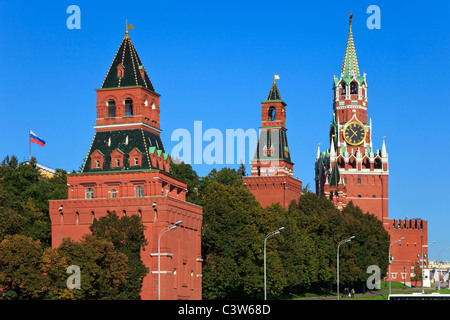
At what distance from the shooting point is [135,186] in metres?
108

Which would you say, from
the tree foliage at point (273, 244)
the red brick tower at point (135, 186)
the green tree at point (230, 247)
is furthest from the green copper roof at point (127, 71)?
the tree foliage at point (273, 244)

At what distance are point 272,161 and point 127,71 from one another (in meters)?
49.7

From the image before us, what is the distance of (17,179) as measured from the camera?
117 metres

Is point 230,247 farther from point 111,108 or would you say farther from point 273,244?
point 111,108

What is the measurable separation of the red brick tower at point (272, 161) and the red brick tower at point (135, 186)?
1605 inches

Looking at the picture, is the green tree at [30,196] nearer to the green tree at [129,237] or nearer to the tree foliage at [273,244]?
the green tree at [129,237]

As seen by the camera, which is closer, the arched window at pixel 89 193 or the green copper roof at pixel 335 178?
the arched window at pixel 89 193

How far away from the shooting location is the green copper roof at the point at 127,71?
112 m

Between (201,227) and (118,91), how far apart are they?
64.5ft

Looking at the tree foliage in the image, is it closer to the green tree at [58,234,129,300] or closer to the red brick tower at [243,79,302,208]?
the red brick tower at [243,79,302,208]

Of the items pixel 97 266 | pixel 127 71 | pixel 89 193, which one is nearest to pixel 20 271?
pixel 97 266

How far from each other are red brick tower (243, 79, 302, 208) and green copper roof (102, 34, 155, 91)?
45.4m
